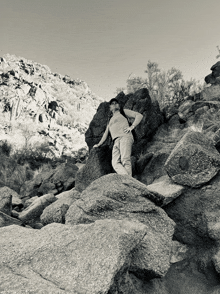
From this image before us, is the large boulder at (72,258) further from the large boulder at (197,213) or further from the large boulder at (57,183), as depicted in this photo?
the large boulder at (57,183)

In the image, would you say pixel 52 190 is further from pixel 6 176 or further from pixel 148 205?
pixel 148 205

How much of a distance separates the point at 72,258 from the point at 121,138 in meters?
4.04

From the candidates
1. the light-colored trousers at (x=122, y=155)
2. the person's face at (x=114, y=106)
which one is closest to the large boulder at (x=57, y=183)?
the light-colored trousers at (x=122, y=155)

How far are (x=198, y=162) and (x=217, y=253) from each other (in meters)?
1.43

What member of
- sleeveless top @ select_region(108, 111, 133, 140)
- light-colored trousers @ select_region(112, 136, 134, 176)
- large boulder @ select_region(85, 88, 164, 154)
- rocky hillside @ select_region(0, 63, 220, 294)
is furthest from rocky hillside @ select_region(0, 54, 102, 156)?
rocky hillside @ select_region(0, 63, 220, 294)

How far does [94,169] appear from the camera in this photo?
6293 millimetres

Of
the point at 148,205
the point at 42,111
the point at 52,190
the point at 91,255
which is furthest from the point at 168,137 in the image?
the point at 42,111

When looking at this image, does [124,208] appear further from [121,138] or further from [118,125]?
[118,125]

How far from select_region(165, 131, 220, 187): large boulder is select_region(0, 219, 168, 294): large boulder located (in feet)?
5.75

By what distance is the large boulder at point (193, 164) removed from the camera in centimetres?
372

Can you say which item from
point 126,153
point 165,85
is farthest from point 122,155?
point 165,85

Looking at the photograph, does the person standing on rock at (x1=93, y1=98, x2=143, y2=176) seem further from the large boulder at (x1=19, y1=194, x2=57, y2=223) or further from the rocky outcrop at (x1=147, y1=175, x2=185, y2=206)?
the large boulder at (x1=19, y1=194, x2=57, y2=223)

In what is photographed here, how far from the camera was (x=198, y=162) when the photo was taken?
3805 millimetres

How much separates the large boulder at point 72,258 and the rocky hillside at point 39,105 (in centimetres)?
4123
